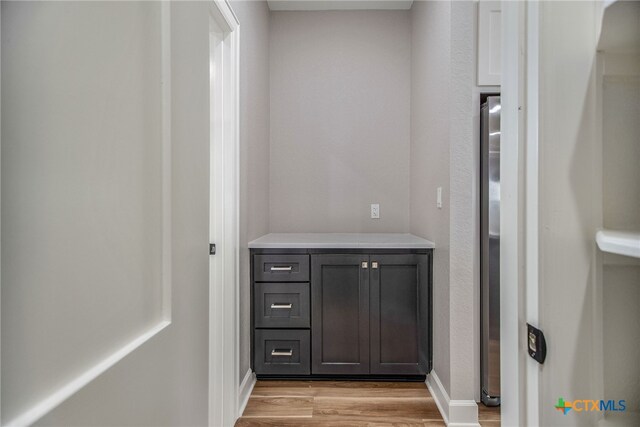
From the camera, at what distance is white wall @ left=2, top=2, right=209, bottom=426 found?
316 mm

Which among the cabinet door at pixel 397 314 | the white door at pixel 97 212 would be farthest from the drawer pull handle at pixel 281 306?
the white door at pixel 97 212

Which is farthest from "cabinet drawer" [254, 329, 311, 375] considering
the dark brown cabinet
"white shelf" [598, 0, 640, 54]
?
"white shelf" [598, 0, 640, 54]

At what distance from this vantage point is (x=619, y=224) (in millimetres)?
547

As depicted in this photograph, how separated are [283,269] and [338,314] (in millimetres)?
455

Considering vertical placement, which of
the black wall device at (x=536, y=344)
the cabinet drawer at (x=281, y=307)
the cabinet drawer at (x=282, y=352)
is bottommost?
the cabinet drawer at (x=282, y=352)

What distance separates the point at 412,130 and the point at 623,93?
7.89 feet

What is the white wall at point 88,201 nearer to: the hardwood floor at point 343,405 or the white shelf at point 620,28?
the white shelf at point 620,28

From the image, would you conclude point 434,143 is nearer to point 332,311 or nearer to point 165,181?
point 332,311

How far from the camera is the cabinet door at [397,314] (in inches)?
90.5

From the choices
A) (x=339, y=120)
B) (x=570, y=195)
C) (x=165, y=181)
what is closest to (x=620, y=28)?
(x=570, y=195)

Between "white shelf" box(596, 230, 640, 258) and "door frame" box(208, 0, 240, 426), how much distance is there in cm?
157

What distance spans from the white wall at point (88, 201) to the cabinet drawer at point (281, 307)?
1.74 meters

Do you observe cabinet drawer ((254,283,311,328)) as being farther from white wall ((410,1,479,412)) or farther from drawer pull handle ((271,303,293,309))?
white wall ((410,1,479,412))

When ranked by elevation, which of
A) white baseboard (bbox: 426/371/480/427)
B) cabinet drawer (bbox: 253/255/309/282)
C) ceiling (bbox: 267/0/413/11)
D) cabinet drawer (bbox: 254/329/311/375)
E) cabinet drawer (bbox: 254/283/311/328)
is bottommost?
white baseboard (bbox: 426/371/480/427)
